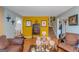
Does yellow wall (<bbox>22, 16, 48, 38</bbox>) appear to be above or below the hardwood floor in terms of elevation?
above

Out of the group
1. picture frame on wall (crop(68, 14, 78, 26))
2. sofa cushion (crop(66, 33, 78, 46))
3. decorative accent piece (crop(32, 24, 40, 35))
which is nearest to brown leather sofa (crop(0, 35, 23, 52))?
decorative accent piece (crop(32, 24, 40, 35))

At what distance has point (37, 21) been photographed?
3291 mm

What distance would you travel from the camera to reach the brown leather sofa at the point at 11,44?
3.09 meters

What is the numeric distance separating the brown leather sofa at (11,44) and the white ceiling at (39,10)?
553 millimetres

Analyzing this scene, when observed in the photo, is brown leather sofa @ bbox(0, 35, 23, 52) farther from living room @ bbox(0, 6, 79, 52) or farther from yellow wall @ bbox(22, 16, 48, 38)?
yellow wall @ bbox(22, 16, 48, 38)

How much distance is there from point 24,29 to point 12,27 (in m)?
0.25

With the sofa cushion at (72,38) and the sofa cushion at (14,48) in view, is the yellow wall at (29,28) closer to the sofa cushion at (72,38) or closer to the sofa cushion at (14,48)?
the sofa cushion at (14,48)

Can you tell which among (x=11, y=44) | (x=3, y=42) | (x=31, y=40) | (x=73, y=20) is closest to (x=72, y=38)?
(x=73, y=20)

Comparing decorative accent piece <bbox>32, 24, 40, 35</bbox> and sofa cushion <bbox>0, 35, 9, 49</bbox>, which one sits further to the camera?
decorative accent piece <bbox>32, 24, 40, 35</bbox>

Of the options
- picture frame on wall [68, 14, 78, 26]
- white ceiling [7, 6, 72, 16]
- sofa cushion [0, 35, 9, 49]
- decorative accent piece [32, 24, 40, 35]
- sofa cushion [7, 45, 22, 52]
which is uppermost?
white ceiling [7, 6, 72, 16]

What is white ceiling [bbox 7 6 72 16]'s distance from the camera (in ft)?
10.3

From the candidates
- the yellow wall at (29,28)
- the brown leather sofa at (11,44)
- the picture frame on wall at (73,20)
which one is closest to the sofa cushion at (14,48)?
the brown leather sofa at (11,44)
